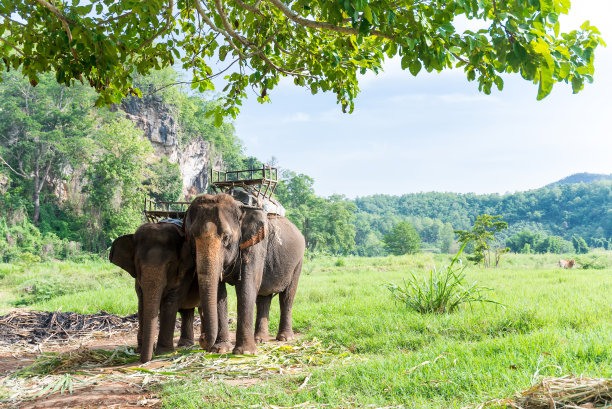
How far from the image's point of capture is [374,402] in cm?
350

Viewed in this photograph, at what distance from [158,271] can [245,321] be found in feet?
3.88

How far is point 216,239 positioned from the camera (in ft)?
16.6

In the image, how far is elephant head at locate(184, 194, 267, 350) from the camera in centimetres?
497

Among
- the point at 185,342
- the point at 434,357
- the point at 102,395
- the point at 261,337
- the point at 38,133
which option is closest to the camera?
the point at 102,395

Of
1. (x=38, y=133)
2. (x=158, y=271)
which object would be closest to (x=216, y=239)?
(x=158, y=271)

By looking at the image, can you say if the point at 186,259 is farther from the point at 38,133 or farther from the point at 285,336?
the point at 38,133

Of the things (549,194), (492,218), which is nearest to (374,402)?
(492,218)

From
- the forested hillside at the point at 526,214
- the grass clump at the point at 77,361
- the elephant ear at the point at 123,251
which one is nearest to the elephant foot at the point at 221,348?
the grass clump at the point at 77,361

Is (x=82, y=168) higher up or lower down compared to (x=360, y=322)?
higher up

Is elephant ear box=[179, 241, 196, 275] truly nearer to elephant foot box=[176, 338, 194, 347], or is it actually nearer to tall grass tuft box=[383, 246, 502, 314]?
elephant foot box=[176, 338, 194, 347]

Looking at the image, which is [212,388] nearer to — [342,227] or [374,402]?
[374,402]

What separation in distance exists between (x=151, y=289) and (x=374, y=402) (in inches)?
110

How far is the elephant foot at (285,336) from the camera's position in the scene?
23.1 ft

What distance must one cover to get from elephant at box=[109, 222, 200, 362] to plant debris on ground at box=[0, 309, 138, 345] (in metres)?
3.23
